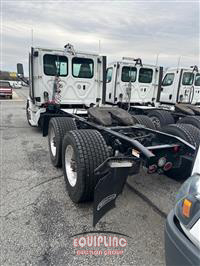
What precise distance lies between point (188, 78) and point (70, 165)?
7090 mm

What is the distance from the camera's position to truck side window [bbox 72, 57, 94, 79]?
605cm

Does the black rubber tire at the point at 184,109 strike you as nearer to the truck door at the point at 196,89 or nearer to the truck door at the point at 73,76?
the truck door at the point at 196,89

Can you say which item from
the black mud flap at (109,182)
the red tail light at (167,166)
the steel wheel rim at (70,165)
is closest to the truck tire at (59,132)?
the steel wheel rim at (70,165)

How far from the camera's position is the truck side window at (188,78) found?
8.23 meters

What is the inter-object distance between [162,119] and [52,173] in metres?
4.02

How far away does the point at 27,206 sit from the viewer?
2.80 m

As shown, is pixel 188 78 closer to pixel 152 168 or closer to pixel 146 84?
pixel 146 84

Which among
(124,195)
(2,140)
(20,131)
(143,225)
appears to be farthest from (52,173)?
(20,131)

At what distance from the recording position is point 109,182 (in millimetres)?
2170

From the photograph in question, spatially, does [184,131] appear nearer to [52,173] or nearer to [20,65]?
[52,173]

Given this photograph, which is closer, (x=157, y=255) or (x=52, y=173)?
(x=157, y=255)

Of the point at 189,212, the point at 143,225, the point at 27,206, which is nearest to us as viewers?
the point at 189,212

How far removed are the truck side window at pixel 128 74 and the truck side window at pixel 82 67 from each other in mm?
2090

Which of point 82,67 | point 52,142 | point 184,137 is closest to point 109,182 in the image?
point 184,137
